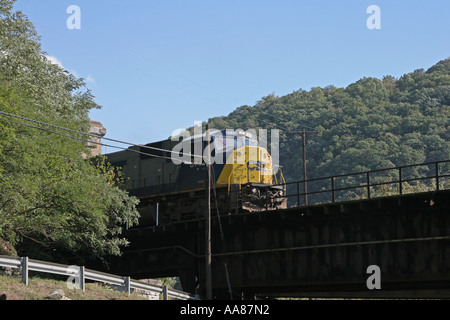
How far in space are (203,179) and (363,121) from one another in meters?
95.8

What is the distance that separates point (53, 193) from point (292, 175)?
95.8 meters

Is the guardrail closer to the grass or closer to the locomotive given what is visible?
the grass

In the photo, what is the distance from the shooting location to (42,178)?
1334 inches

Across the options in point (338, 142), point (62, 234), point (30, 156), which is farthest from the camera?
point (338, 142)

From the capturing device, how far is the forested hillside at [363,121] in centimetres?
11694

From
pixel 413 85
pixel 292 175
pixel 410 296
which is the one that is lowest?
pixel 410 296

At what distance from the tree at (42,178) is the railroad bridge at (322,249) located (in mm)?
3179

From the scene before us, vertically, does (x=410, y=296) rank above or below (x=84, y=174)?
below

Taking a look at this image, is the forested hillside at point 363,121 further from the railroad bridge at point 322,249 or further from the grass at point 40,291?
the grass at point 40,291

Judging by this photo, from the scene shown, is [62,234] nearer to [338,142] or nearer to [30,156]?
[30,156]

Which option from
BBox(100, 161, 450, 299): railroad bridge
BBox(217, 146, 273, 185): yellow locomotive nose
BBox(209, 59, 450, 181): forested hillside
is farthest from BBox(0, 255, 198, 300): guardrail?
BBox(209, 59, 450, 181): forested hillside

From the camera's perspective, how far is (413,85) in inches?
5748

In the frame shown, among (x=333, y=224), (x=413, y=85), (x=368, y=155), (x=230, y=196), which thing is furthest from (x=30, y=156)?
(x=413, y=85)
